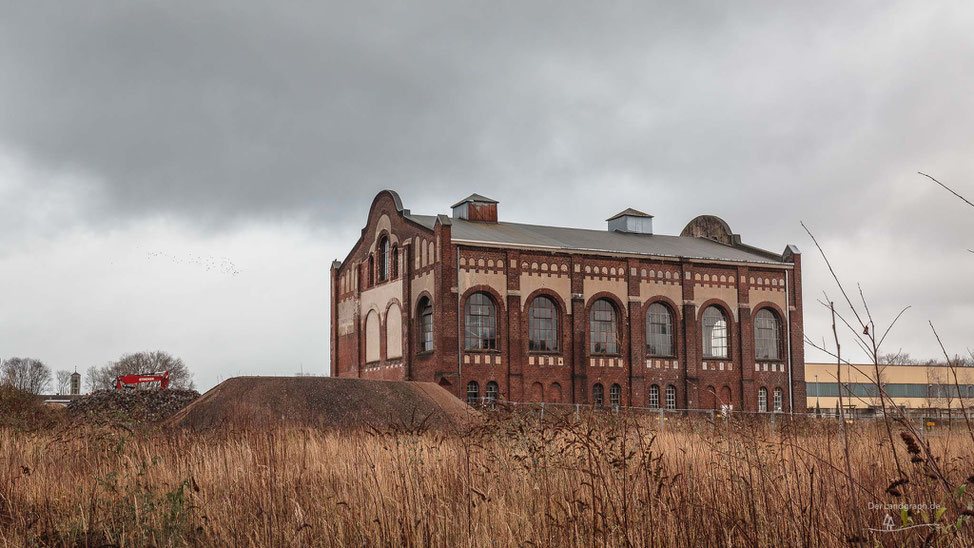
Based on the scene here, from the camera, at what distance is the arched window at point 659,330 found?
133ft

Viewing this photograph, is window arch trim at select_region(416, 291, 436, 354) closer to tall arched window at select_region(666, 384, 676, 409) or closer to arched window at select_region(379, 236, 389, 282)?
arched window at select_region(379, 236, 389, 282)

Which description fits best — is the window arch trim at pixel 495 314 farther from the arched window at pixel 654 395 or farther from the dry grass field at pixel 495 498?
the dry grass field at pixel 495 498

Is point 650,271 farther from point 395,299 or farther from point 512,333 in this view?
point 395,299

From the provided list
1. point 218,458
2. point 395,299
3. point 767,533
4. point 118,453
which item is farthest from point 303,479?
point 395,299

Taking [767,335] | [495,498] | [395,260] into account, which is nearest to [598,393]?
[767,335]

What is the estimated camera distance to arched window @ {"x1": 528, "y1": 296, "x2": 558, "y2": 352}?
37.7m

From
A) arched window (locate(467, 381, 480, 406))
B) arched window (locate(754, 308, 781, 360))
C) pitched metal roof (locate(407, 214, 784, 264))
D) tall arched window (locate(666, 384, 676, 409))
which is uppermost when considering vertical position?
pitched metal roof (locate(407, 214, 784, 264))

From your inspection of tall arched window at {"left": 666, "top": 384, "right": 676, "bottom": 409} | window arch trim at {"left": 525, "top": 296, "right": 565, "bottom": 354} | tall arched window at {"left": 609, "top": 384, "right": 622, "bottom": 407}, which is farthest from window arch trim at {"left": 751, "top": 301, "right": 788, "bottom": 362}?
window arch trim at {"left": 525, "top": 296, "right": 565, "bottom": 354}

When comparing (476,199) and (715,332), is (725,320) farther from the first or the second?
(476,199)

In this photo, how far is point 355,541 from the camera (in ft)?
20.3

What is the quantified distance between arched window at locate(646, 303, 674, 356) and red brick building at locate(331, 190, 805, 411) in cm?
6

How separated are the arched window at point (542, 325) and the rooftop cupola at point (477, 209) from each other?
20.1 feet

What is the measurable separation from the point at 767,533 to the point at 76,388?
228 ft

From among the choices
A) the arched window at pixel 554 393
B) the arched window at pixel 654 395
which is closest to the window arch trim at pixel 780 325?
the arched window at pixel 654 395
